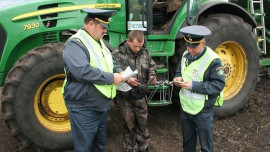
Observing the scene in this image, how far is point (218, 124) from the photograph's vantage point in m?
4.27

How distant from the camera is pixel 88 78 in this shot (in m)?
2.32

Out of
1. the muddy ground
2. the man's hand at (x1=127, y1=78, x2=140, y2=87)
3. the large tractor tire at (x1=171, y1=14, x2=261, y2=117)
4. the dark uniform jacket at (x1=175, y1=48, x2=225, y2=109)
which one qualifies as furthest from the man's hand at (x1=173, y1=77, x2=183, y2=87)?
the large tractor tire at (x1=171, y1=14, x2=261, y2=117)

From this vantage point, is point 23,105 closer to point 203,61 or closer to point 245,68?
point 203,61

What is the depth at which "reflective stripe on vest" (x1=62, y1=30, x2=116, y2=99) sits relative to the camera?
2.42 metres

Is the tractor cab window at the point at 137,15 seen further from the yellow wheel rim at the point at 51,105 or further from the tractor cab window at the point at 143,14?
the yellow wheel rim at the point at 51,105

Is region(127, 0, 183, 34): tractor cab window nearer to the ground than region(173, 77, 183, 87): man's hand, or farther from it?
farther from it

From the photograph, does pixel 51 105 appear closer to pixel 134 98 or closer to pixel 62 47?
pixel 62 47

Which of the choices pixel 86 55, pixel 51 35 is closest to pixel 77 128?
pixel 86 55

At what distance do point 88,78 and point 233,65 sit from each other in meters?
2.98

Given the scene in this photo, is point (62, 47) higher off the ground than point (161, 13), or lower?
lower

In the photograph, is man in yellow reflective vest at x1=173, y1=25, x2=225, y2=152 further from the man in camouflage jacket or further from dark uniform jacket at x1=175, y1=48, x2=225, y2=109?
the man in camouflage jacket

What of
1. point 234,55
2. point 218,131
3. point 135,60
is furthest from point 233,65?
point 135,60

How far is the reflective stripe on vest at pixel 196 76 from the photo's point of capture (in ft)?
8.68

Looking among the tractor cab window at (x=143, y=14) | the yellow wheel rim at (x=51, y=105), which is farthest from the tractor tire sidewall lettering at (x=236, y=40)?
the yellow wheel rim at (x=51, y=105)
